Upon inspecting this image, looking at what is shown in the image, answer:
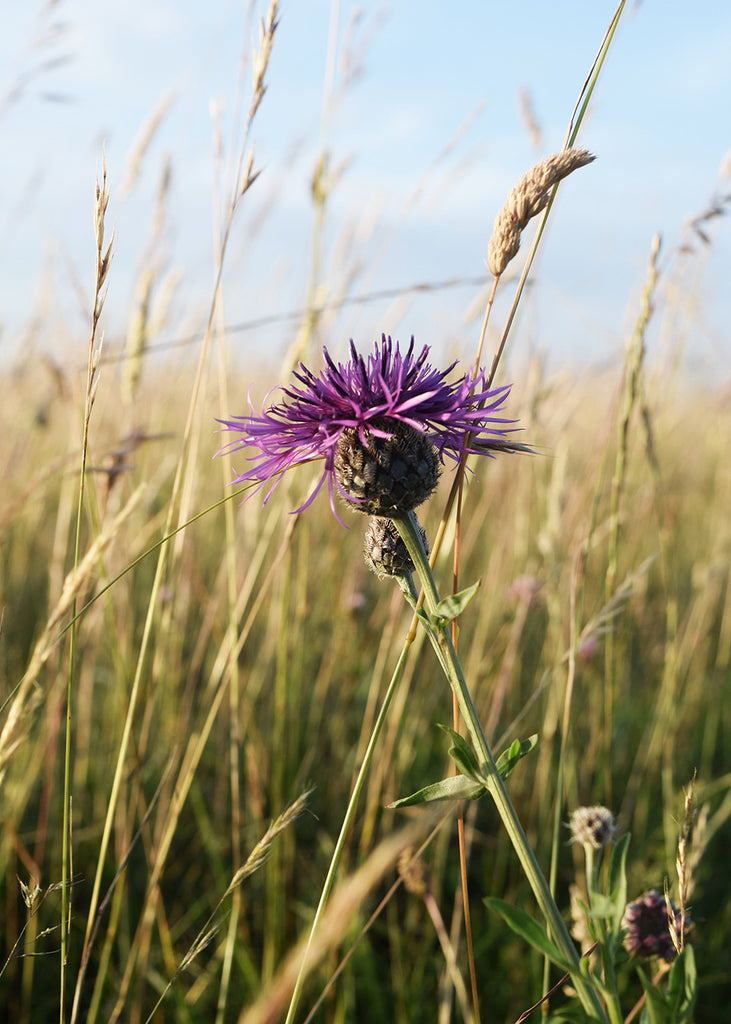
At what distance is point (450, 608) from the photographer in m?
0.70

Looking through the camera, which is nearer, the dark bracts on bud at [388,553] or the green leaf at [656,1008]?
the green leaf at [656,1008]

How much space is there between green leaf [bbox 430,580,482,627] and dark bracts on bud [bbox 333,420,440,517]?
11cm

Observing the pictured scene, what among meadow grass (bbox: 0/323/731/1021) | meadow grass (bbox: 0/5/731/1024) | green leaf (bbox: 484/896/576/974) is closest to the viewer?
green leaf (bbox: 484/896/576/974)

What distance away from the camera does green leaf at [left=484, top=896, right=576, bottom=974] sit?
0.66 m

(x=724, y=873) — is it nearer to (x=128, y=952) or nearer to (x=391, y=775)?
(x=391, y=775)

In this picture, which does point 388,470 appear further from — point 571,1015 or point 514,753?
point 571,1015

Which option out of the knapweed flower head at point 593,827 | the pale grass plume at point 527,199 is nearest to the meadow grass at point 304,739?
the knapweed flower head at point 593,827

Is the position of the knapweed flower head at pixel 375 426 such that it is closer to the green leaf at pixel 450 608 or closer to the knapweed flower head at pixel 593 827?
the green leaf at pixel 450 608

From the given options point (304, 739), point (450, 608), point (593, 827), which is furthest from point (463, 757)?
point (304, 739)

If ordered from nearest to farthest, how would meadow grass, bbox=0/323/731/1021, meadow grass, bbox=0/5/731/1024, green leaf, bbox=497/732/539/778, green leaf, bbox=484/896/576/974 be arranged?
green leaf, bbox=484/896/576/974
green leaf, bbox=497/732/539/778
meadow grass, bbox=0/5/731/1024
meadow grass, bbox=0/323/731/1021

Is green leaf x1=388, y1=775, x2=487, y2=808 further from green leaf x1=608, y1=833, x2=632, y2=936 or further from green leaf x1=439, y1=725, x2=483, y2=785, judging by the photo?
green leaf x1=608, y1=833, x2=632, y2=936

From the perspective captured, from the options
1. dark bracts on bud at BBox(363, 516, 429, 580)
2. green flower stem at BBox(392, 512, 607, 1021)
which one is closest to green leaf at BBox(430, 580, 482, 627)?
green flower stem at BBox(392, 512, 607, 1021)

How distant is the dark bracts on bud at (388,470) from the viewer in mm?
767

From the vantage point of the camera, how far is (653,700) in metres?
2.48
